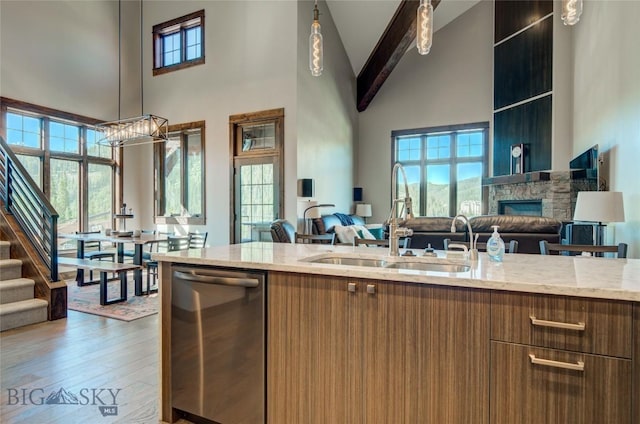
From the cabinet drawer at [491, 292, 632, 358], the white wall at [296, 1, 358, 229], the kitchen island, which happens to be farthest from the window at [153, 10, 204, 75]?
the cabinet drawer at [491, 292, 632, 358]

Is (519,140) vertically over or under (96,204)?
over

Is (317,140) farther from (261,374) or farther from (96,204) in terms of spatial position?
(261,374)

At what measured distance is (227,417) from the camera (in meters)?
1.84

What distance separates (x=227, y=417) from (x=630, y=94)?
168 inches

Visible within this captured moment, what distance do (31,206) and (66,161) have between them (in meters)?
2.72

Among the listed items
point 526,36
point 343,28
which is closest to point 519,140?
point 526,36

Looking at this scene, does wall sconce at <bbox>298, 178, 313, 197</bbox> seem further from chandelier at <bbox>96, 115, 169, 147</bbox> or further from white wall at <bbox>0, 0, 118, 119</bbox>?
white wall at <bbox>0, 0, 118, 119</bbox>

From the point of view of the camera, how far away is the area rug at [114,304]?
13.4 feet

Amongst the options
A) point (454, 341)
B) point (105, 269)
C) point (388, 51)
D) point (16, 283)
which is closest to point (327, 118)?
point (388, 51)

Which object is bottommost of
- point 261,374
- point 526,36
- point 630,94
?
point 261,374

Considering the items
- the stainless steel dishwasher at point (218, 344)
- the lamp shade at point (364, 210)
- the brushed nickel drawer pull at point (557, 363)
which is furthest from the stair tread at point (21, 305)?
the lamp shade at point (364, 210)

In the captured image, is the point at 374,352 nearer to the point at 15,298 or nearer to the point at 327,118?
the point at 15,298

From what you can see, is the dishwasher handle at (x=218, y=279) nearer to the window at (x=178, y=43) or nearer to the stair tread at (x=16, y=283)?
the stair tread at (x=16, y=283)

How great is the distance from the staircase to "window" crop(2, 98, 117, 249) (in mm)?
2648
